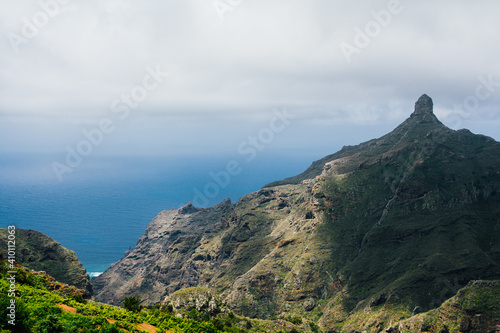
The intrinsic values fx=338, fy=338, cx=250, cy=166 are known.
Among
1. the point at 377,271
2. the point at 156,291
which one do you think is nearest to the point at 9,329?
the point at 377,271

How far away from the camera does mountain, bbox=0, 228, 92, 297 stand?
10342cm

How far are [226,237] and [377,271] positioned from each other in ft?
311

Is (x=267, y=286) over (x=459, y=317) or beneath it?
over

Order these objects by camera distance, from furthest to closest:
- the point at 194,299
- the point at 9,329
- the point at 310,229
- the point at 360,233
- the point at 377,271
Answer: the point at 310,229, the point at 360,233, the point at 377,271, the point at 194,299, the point at 9,329

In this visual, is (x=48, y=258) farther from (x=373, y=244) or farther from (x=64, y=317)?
(x=373, y=244)

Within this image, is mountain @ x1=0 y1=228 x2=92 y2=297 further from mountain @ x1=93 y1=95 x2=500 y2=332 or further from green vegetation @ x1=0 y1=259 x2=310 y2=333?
green vegetation @ x1=0 y1=259 x2=310 y2=333

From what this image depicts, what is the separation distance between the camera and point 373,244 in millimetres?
129125

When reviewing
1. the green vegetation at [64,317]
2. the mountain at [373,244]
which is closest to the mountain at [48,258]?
the mountain at [373,244]

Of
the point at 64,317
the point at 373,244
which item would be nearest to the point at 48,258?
the point at 64,317

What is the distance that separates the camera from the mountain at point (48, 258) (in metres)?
103

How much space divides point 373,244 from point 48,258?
375 feet

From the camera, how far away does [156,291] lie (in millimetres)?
186500

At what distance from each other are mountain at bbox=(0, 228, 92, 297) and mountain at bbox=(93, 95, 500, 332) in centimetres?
5356

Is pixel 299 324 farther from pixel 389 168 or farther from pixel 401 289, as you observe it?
pixel 389 168
